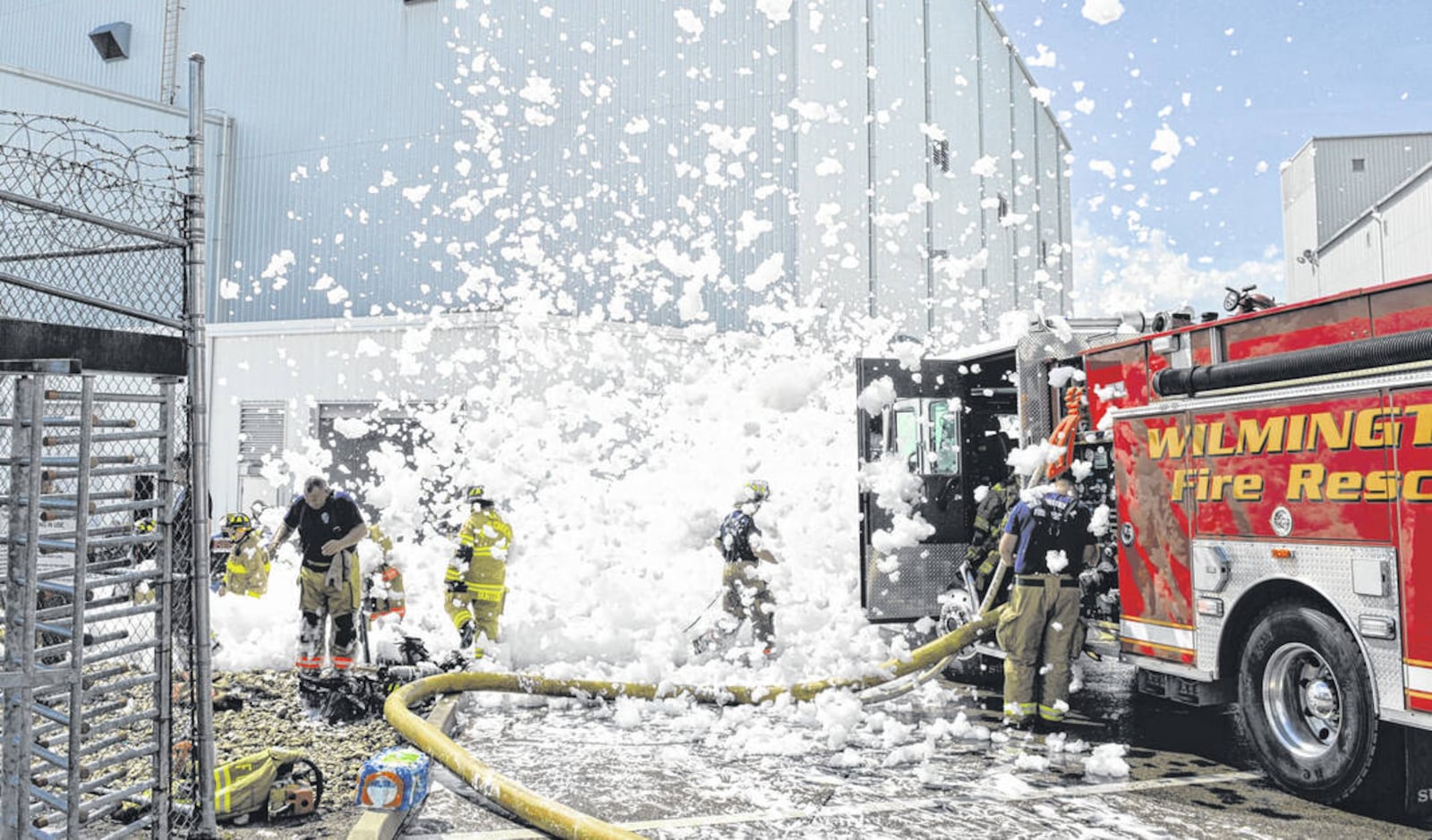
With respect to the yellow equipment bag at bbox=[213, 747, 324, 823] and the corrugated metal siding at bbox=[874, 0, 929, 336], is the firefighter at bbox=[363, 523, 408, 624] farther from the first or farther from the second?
the corrugated metal siding at bbox=[874, 0, 929, 336]

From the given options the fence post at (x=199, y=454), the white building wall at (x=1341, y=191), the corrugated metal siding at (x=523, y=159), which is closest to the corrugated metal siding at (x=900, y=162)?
the corrugated metal siding at (x=523, y=159)

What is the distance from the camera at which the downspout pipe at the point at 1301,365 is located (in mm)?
5020

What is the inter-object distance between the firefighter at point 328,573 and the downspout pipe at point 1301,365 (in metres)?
6.11

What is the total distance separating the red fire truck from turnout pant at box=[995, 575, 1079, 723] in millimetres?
348

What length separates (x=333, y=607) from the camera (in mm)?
8367

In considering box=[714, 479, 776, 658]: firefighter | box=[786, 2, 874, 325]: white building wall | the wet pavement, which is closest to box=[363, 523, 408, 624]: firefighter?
the wet pavement

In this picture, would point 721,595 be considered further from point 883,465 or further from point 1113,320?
point 1113,320

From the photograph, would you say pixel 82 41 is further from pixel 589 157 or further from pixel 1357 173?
pixel 1357 173

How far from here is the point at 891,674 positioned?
7.93m

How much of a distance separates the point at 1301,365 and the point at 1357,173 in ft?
78.1

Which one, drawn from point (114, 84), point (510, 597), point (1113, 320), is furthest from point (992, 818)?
point (114, 84)

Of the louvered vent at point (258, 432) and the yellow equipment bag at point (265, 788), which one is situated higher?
the louvered vent at point (258, 432)

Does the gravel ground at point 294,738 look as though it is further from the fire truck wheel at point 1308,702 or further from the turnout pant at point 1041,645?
the fire truck wheel at point 1308,702

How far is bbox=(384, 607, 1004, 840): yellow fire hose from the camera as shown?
205 inches
